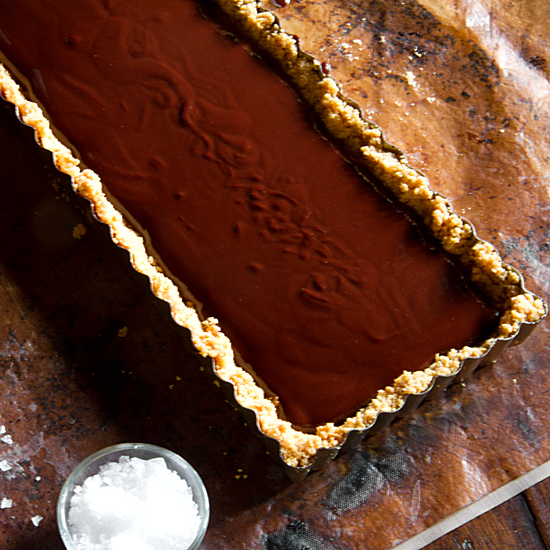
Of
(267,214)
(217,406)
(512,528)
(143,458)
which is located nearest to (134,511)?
(143,458)

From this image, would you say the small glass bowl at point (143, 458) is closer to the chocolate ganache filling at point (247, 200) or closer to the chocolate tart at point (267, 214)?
the chocolate tart at point (267, 214)

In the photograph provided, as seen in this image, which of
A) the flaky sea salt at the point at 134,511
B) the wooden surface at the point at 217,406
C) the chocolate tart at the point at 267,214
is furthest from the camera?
the wooden surface at the point at 217,406

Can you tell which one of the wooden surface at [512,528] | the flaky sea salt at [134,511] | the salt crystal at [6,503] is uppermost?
the wooden surface at [512,528]

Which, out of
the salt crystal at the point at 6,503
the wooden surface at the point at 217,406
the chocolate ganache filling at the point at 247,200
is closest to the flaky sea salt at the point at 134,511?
the wooden surface at the point at 217,406

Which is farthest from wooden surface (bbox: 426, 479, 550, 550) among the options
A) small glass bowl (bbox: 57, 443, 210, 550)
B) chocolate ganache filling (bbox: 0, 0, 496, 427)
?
small glass bowl (bbox: 57, 443, 210, 550)

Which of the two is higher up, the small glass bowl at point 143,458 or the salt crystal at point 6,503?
the small glass bowl at point 143,458

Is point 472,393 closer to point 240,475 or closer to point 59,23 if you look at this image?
point 240,475

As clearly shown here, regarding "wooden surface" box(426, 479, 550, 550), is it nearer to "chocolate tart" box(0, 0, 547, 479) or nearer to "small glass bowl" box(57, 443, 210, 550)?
"chocolate tart" box(0, 0, 547, 479)
